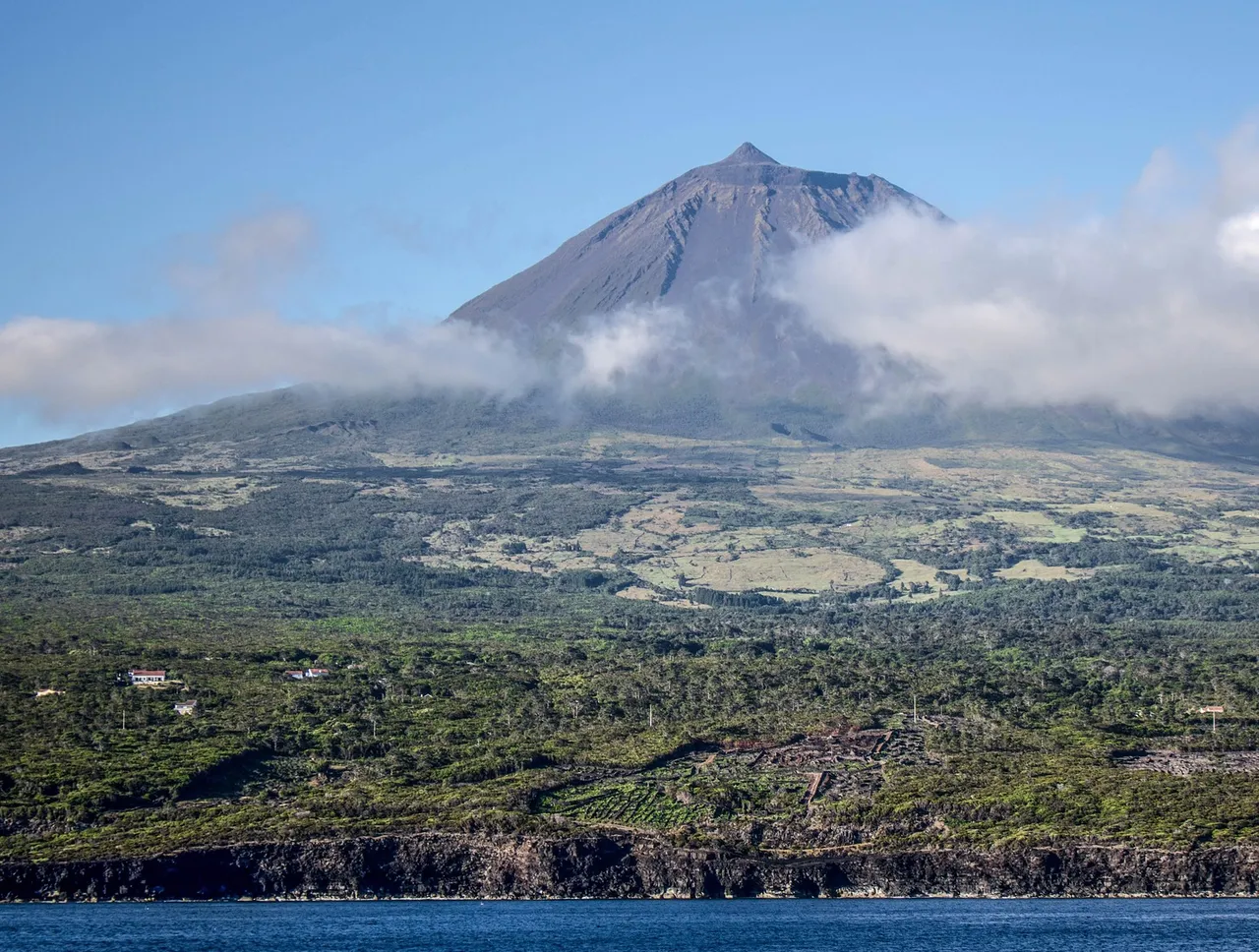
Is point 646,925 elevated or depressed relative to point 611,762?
depressed

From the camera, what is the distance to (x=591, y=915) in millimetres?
68250

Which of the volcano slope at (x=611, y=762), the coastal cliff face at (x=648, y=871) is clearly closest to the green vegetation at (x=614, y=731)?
the volcano slope at (x=611, y=762)

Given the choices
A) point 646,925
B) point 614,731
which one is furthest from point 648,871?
point 614,731

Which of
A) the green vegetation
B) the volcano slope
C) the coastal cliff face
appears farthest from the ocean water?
the green vegetation

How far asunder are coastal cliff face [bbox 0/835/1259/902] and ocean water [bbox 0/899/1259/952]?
3.34 ft

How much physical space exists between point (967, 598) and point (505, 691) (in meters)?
93.1

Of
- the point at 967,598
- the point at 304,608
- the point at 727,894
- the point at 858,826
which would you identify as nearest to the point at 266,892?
the point at 727,894

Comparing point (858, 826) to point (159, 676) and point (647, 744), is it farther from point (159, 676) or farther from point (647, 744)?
point (159, 676)

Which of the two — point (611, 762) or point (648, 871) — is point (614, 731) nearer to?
point (611, 762)

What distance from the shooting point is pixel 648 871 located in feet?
239

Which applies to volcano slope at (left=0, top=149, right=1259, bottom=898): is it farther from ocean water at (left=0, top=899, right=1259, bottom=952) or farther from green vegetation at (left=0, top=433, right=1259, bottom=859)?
ocean water at (left=0, top=899, right=1259, bottom=952)

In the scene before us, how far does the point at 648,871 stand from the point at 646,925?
274 inches

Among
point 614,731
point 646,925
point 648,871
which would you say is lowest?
point 646,925

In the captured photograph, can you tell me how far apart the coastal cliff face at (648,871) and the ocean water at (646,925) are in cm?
102
